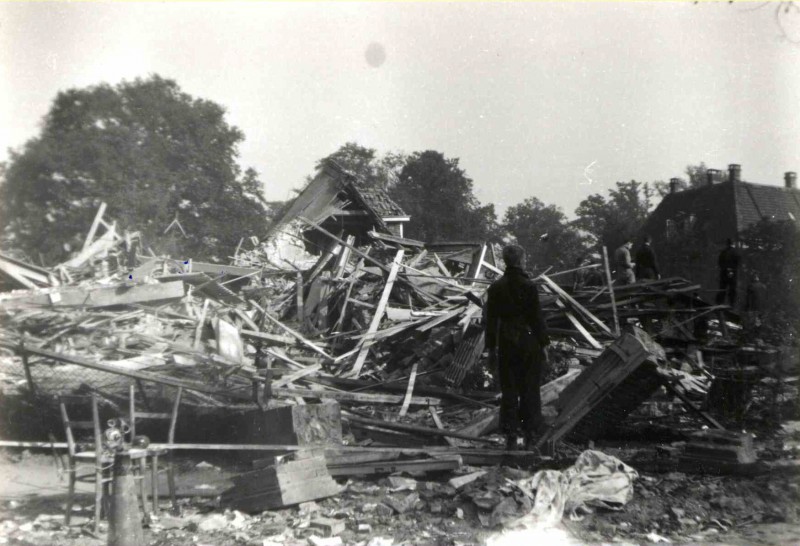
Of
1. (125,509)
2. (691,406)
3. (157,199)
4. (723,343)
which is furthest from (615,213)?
(125,509)

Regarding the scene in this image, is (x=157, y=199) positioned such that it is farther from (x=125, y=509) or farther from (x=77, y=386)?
(x=125, y=509)

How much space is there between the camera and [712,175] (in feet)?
123

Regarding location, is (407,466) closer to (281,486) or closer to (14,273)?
(281,486)

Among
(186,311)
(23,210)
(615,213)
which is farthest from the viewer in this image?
(615,213)

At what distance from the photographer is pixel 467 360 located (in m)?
9.12

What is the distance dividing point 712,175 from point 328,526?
129 ft

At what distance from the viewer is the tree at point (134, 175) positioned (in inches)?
1237

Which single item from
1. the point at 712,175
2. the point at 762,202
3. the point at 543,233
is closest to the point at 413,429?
the point at 762,202

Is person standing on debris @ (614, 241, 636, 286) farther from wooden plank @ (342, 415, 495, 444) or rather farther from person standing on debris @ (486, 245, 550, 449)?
wooden plank @ (342, 415, 495, 444)

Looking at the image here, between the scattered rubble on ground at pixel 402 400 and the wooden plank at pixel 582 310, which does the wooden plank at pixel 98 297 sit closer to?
the scattered rubble on ground at pixel 402 400

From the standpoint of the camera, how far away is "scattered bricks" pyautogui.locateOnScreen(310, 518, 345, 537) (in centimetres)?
449

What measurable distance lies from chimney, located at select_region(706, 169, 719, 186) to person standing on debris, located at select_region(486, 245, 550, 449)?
35364mm

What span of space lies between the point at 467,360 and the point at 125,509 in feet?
18.8

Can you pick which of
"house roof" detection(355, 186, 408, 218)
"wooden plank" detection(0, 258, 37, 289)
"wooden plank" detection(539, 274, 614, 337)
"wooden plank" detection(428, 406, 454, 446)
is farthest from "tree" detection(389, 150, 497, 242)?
"wooden plank" detection(428, 406, 454, 446)
